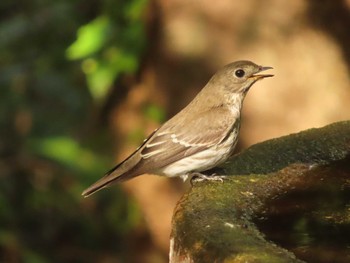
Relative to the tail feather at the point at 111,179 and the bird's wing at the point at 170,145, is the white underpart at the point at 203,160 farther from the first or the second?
the tail feather at the point at 111,179

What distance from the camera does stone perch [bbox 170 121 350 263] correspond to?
353 centimetres

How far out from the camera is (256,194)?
14.5ft

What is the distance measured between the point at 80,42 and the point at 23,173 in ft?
4.75

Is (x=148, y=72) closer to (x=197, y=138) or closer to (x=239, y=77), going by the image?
(x=239, y=77)

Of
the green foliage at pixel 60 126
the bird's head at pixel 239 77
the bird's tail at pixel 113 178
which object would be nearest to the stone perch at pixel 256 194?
the bird's tail at pixel 113 178

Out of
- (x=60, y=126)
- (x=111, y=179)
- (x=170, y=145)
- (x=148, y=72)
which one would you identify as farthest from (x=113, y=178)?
(x=60, y=126)

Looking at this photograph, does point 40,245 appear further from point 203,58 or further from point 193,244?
point 193,244

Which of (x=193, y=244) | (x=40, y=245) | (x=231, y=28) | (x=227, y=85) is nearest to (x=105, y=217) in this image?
(x=40, y=245)

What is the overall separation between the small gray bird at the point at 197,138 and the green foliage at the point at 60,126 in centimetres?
160

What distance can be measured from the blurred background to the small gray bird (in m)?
1.60

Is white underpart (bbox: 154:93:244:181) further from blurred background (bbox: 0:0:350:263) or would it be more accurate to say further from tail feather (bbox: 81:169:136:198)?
blurred background (bbox: 0:0:350:263)

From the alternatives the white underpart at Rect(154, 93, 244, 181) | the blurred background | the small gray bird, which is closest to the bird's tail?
the small gray bird

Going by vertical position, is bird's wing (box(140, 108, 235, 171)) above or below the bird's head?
below

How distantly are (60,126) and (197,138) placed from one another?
3682mm
